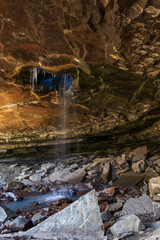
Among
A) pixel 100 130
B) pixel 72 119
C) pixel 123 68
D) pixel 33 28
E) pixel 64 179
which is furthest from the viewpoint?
pixel 100 130

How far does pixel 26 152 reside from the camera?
11234 millimetres

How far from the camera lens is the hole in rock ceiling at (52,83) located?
4.75m

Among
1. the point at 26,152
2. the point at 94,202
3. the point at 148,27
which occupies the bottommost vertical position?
the point at 26,152

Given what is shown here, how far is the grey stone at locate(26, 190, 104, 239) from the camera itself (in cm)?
235

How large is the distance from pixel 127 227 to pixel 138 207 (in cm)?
93

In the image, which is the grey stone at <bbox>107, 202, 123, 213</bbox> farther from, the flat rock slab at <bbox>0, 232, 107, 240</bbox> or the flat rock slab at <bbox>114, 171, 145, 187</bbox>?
the flat rock slab at <bbox>114, 171, 145, 187</bbox>

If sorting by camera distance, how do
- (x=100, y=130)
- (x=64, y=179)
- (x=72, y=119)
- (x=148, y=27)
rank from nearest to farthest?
(x=148, y=27) < (x=72, y=119) < (x=64, y=179) < (x=100, y=130)

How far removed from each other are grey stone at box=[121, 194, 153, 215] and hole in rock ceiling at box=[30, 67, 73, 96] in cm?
344

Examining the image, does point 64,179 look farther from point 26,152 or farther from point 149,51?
point 149,51

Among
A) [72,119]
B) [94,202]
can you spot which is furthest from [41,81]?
[94,202]

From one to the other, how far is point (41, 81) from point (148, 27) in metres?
3.27

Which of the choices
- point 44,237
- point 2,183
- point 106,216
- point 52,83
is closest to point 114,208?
point 106,216

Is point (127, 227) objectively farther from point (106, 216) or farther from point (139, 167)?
point (139, 167)

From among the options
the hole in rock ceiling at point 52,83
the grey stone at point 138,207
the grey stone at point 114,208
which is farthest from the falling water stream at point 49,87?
the grey stone at point 138,207
